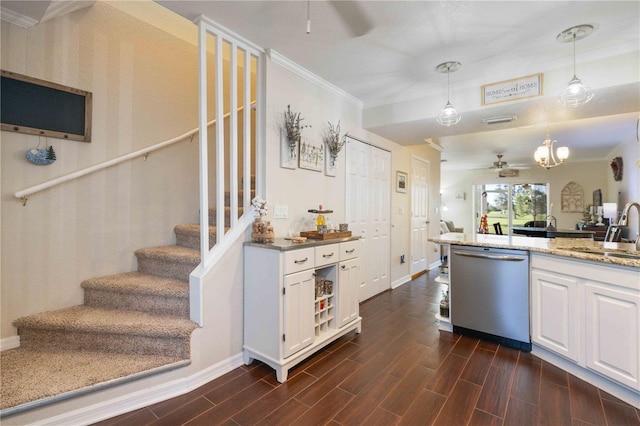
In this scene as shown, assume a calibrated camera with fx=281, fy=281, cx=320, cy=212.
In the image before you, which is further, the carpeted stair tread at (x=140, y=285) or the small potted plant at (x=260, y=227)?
the small potted plant at (x=260, y=227)

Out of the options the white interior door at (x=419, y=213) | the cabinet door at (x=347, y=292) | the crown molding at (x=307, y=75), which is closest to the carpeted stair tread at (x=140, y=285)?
the cabinet door at (x=347, y=292)

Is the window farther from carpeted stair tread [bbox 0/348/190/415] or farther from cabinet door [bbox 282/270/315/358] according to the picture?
carpeted stair tread [bbox 0/348/190/415]

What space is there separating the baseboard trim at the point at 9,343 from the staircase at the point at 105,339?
31 millimetres

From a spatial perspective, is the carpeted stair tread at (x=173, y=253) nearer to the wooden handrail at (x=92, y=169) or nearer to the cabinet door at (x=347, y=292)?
the wooden handrail at (x=92, y=169)

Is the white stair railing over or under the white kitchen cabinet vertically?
over

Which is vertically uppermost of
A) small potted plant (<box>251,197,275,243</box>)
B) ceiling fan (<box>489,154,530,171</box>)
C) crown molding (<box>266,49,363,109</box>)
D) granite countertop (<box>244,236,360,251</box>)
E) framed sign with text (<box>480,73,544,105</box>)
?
crown molding (<box>266,49,363,109</box>)

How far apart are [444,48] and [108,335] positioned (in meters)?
3.42

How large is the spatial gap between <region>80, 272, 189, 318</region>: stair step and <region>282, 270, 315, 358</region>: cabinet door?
745 millimetres

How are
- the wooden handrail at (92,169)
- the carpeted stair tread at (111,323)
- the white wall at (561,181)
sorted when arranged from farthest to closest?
the white wall at (561,181), the wooden handrail at (92,169), the carpeted stair tread at (111,323)

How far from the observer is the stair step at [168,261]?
2312mm

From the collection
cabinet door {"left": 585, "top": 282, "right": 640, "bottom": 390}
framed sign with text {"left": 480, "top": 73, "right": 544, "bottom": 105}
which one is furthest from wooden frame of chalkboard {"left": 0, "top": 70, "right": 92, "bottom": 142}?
cabinet door {"left": 585, "top": 282, "right": 640, "bottom": 390}

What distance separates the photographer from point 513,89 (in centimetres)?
276

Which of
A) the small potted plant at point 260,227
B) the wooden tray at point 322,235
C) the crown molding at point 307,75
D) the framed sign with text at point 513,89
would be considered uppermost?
the crown molding at point 307,75

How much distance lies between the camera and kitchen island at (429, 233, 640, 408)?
1809 millimetres
